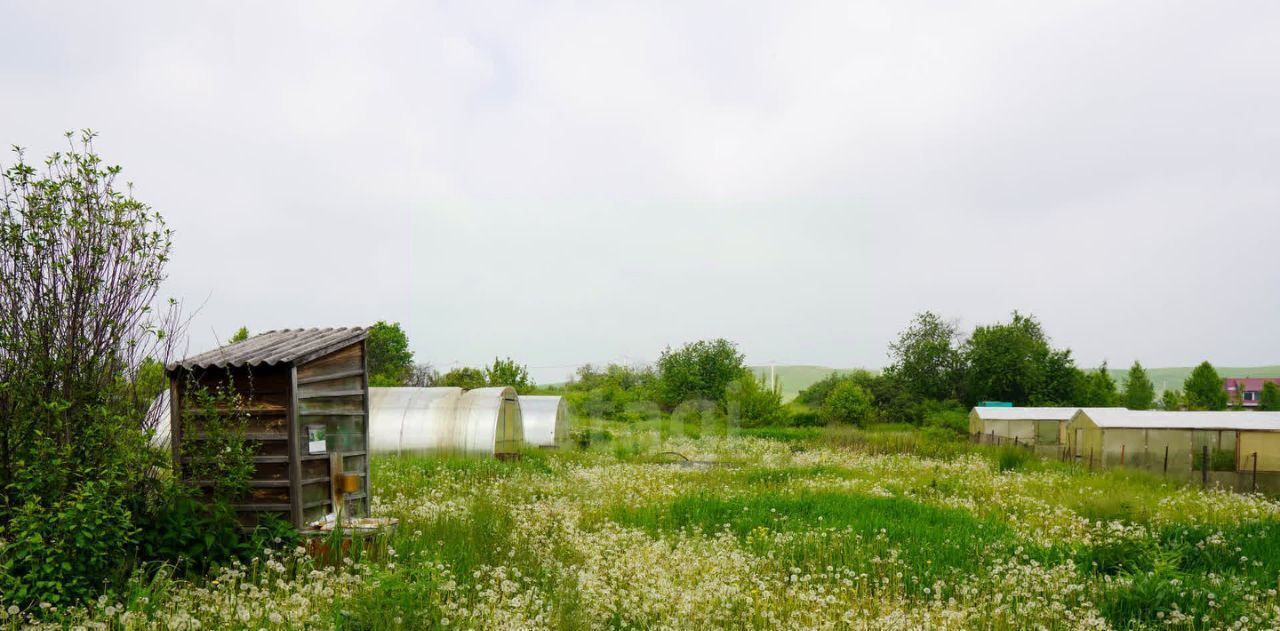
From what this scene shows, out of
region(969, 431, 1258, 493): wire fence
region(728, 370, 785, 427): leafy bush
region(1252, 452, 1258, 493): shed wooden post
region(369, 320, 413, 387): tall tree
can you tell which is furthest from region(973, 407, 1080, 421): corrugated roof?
region(369, 320, 413, 387): tall tree

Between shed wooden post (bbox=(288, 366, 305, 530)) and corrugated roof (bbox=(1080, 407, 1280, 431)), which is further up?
shed wooden post (bbox=(288, 366, 305, 530))

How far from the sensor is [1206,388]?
65500mm

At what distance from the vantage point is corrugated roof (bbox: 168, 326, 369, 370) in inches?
417

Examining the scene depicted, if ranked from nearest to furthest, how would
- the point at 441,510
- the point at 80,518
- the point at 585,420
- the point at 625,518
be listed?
the point at 80,518 → the point at 441,510 → the point at 625,518 → the point at 585,420

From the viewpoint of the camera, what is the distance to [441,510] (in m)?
12.7

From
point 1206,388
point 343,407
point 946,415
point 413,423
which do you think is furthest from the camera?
point 1206,388

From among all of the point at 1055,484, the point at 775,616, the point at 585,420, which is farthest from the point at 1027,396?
the point at 775,616

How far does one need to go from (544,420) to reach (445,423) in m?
5.34

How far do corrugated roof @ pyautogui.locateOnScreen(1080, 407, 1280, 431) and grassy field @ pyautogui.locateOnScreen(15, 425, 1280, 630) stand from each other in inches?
253

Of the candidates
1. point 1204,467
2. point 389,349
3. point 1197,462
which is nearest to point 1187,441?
point 1197,462

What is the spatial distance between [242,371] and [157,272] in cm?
179

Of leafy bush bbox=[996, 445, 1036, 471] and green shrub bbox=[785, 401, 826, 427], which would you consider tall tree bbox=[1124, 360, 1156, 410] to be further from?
leafy bush bbox=[996, 445, 1036, 471]

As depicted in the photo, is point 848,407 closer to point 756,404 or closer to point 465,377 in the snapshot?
point 756,404

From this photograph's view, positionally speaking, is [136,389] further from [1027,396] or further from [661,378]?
[1027,396]
